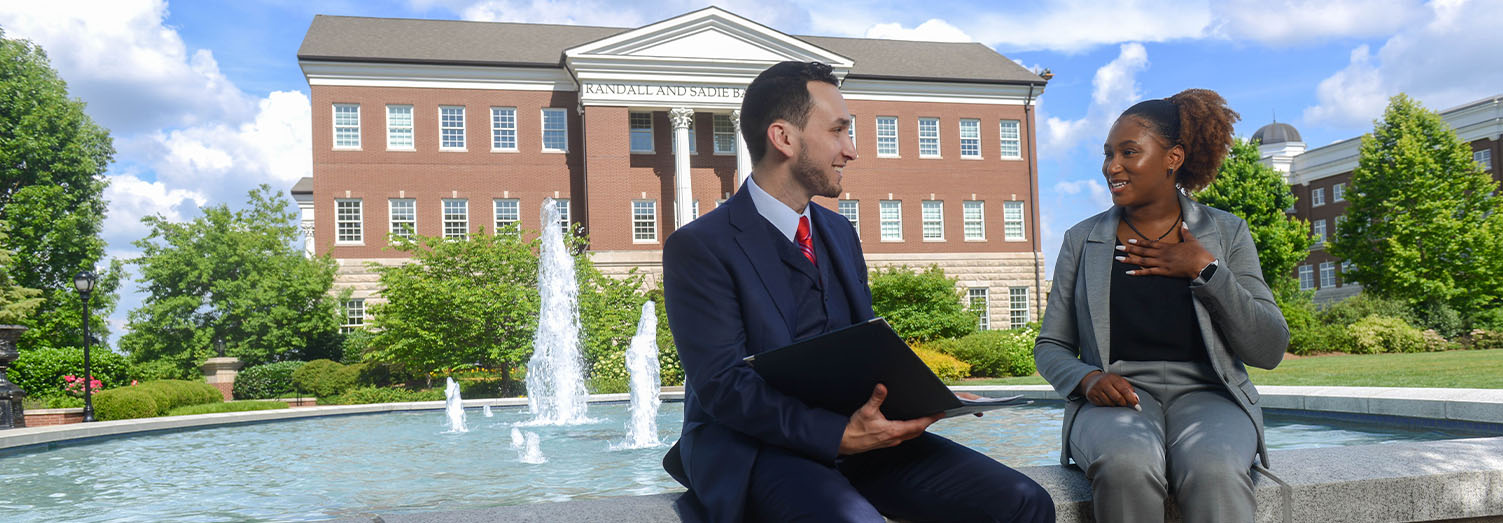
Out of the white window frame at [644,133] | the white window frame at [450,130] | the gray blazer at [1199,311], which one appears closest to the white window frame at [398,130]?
the white window frame at [450,130]

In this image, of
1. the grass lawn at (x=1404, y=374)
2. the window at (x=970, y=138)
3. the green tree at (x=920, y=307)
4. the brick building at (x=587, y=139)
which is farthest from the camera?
the window at (x=970, y=138)

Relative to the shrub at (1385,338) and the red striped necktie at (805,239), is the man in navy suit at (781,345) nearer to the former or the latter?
the red striped necktie at (805,239)

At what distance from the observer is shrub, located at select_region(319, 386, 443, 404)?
2250 cm

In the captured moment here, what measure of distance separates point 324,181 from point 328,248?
7.65 feet

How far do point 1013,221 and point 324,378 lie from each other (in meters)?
26.4

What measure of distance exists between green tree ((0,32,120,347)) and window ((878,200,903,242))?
27.5 metres

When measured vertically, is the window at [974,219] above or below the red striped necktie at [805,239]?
above

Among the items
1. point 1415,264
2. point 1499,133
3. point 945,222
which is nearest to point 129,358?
point 945,222

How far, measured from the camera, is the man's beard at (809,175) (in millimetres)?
3096

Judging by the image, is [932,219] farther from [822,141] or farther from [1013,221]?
[822,141]

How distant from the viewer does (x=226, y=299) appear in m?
28.9

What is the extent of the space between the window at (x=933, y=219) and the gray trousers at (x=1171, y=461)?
35.6 metres

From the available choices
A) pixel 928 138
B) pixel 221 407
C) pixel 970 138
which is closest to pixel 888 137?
pixel 928 138

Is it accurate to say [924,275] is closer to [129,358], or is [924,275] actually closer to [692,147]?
[692,147]
